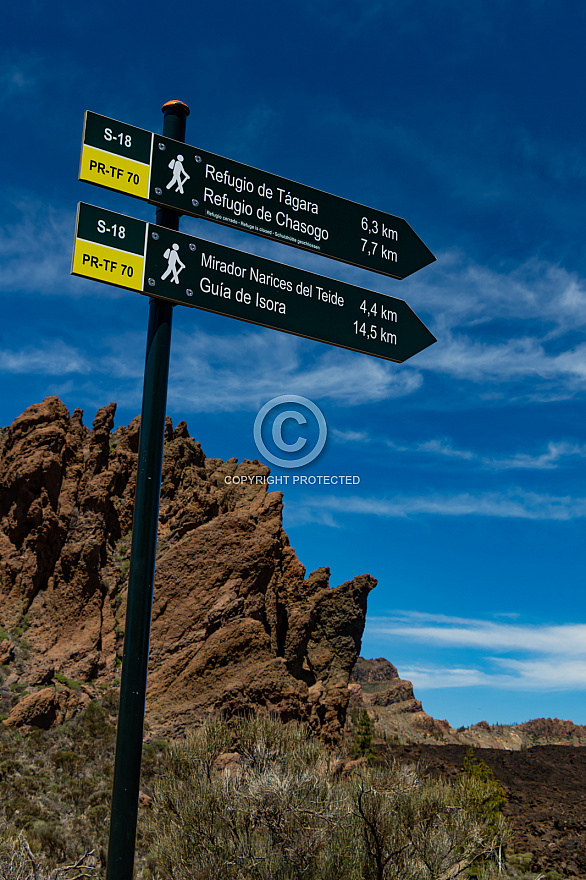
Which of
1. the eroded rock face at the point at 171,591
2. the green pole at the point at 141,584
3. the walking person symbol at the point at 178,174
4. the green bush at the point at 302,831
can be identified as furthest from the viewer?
the eroded rock face at the point at 171,591

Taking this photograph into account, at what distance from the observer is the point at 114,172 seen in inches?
141

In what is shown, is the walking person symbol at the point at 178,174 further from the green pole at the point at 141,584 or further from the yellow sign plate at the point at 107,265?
the yellow sign plate at the point at 107,265

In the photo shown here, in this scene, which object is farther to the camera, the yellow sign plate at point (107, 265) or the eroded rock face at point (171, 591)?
the eroded rock face at point (171, 591)

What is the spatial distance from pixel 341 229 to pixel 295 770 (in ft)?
39.5

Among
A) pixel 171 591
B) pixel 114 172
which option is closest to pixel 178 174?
pixel 114 172

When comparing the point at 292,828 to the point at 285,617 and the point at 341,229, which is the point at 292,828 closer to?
the point at 341,229

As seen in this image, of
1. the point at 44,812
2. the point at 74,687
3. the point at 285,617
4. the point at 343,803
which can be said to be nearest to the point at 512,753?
the point at 285,617

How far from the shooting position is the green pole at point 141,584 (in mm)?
3055

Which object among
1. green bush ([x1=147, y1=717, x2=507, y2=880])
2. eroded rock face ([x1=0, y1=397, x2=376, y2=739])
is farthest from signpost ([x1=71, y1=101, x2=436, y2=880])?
eroded rock face ([x1=0, y1=397, x2=376, y2=739])

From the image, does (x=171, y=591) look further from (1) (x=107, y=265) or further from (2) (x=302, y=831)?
(1) (x=107, y=265)

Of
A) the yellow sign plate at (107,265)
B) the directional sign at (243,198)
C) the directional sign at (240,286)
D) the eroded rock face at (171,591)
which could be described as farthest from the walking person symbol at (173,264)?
the eroded rock face at (171,591)

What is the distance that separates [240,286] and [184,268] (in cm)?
34

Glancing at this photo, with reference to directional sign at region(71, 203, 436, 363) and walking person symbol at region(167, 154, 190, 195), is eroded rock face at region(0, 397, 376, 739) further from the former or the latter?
walking person symbol at region(167, 154, 190, 195)

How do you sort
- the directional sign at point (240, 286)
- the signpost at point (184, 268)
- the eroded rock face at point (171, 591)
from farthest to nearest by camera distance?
the eroded rock face at point (171, 591)
the directional sign at point (240, 286)
the signpost at point (184, 268)
